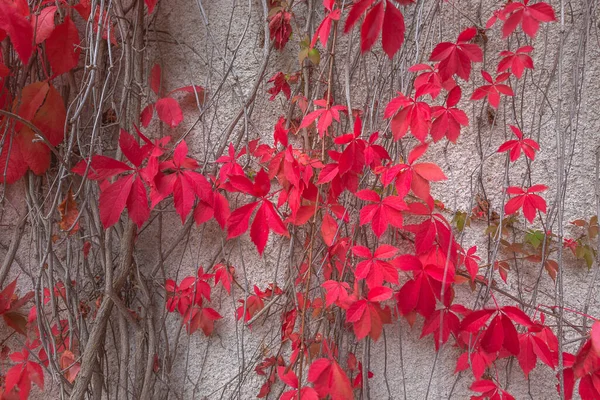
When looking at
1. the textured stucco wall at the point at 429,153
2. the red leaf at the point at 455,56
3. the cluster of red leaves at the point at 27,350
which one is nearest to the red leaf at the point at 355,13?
the red leaf at the point at 455,56

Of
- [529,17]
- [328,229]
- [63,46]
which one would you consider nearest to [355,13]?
[529,17]

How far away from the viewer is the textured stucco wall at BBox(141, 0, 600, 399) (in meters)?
1.49

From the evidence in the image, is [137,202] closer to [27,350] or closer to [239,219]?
[239,219]

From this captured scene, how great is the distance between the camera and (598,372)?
3.95 feet

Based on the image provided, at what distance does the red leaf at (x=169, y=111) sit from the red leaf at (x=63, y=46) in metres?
0.33

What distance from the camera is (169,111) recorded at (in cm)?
156

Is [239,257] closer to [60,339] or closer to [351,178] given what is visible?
[351,178]

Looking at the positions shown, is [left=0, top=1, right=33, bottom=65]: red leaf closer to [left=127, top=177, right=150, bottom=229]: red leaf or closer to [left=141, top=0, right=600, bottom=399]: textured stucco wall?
[left=127, top=177, right=150, bottom=229]: red leaf

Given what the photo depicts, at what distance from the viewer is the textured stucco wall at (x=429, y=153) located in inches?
58.8

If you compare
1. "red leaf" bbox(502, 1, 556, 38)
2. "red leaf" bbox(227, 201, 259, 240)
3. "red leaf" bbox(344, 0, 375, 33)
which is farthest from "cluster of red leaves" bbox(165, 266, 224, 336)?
"red leaf" bbox(502, 1, 556, 38)

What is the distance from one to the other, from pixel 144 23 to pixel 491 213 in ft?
5.02

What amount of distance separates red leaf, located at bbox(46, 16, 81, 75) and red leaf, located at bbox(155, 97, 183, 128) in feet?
1.07

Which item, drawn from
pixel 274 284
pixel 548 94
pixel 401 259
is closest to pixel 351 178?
pixel 401 259

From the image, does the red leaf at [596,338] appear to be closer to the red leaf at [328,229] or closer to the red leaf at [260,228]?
the red leaf at [328,229]
